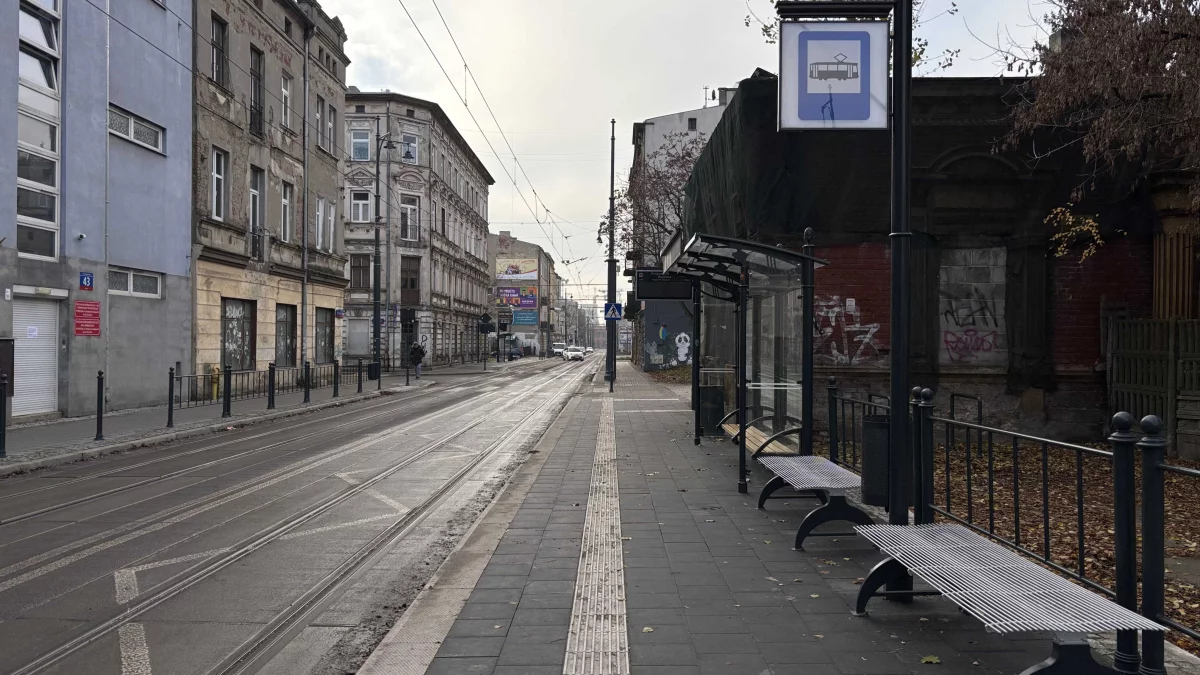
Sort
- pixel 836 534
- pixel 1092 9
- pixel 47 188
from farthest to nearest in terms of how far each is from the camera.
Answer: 1. pixel 47 188
2. pixel 1092 9
3. pixel 836 534

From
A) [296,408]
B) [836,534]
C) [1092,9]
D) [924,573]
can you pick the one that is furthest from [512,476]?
[296,408]

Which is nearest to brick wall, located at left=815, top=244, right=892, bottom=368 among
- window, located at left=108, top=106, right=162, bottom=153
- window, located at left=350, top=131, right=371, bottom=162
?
window, located at left=108, top=106, right=162, bottom=153

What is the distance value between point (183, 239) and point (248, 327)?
4.81 meters

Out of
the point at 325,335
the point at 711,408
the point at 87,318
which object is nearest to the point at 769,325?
the point at 711,408

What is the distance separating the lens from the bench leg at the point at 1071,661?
3.33 meters

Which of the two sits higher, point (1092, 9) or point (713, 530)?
point (1092, 9)

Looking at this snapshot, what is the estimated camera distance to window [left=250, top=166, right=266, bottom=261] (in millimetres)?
25094

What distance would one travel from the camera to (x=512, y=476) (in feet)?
33.6

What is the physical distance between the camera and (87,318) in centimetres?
1698

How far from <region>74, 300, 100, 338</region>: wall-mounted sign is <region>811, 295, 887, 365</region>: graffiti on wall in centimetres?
1456

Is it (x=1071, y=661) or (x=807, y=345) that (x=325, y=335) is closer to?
(x=807, y=345)

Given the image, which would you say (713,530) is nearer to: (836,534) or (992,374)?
(836,534)

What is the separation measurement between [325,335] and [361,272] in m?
18.9

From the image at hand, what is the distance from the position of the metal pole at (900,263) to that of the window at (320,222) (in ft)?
93.2
